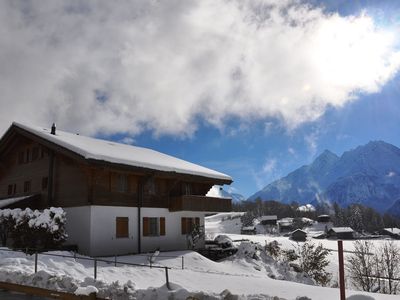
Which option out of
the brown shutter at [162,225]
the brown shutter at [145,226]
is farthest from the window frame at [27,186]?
the brown shutter at [162,225]

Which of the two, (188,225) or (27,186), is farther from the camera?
(188,225)

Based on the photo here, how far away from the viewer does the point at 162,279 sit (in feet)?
57.4

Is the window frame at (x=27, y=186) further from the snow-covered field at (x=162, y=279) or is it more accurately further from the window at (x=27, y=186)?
the snow-covered field at (x=162, y=279)

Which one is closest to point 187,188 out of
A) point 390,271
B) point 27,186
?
point 27,186

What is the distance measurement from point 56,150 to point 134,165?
16.2 ft

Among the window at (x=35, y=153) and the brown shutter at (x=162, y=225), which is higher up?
the window at (x=35, y=153)

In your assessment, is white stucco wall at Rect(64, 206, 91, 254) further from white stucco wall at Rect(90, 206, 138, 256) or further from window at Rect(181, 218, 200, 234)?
window at Rect(181, 218, 200, 234)

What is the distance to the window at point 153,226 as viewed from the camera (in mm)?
27692

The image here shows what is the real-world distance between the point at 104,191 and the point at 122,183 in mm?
1718

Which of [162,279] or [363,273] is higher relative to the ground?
[162,279]

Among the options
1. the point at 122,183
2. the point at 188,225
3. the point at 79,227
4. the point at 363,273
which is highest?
the point at 122,183

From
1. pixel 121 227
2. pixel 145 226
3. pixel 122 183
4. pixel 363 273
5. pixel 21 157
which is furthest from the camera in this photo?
pixel 363 273

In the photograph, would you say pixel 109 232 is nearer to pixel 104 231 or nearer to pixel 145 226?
pixel 104 231

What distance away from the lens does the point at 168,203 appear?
29.7 meters
